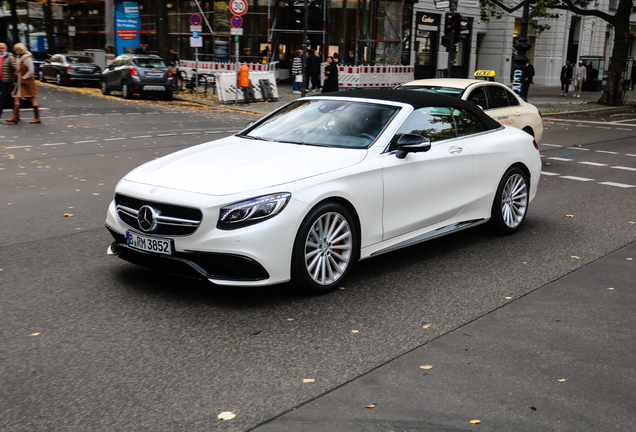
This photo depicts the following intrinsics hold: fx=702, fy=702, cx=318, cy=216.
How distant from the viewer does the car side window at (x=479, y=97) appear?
1150cm

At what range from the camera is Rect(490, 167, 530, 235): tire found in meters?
7.00

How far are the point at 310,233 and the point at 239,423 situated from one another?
194cm

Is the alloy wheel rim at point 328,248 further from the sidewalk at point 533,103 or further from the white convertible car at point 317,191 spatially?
the sidewalk at point 533,103

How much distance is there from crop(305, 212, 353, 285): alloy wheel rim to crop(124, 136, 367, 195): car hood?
380 mm

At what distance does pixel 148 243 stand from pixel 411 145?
2.21 meters

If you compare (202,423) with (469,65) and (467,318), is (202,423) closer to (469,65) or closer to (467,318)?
(467,318)

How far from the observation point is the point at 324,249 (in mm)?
5168

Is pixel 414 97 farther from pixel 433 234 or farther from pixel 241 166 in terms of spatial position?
pixel 241 166

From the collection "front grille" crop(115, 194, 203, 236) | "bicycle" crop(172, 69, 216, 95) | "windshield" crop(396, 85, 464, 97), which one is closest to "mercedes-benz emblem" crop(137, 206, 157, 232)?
"front grille" crop(115, 194, 203, 236)

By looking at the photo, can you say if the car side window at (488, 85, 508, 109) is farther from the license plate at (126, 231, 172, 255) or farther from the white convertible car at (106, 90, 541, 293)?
the license plate at (126, 231, 172, 255)

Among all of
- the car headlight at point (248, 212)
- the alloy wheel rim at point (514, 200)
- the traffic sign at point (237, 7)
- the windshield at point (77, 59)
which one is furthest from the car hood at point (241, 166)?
the windshield at point (77, 59)

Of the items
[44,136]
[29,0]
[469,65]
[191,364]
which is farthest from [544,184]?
[29,0]

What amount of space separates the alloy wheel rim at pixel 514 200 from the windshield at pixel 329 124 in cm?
181

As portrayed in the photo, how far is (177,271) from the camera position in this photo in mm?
4887
